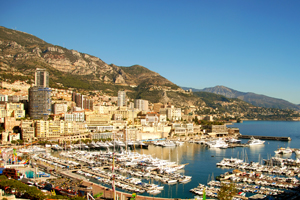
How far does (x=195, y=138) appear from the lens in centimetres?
6194

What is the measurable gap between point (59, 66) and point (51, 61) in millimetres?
3593

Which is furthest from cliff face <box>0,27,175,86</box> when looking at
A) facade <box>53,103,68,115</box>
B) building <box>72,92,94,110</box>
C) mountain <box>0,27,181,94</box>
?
facade <box>53,103,68,115</box>

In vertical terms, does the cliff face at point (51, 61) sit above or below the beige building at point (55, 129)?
above

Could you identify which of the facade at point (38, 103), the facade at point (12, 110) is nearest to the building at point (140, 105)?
the facade at point (38, 103)

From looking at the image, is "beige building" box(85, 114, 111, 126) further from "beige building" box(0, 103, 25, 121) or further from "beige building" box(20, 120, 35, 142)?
"beige building" box(20, 120, 35, 142)

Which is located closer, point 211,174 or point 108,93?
point 211,174

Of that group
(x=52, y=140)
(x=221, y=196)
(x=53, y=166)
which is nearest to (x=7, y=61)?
(x=52, y=140)

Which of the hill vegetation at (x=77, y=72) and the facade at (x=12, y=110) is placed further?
the hill vegetation at (x=77, y=72)

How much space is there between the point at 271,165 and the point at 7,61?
82.0 meters

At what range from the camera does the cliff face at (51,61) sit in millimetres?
91875

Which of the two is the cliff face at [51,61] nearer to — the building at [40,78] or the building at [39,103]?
the building at [40,78]

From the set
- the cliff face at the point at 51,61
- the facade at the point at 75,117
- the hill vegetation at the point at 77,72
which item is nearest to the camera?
the facade at the point at 75,117

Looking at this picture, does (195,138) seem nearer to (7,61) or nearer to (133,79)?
(7,61)

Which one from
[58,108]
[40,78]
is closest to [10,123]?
[58,108]
